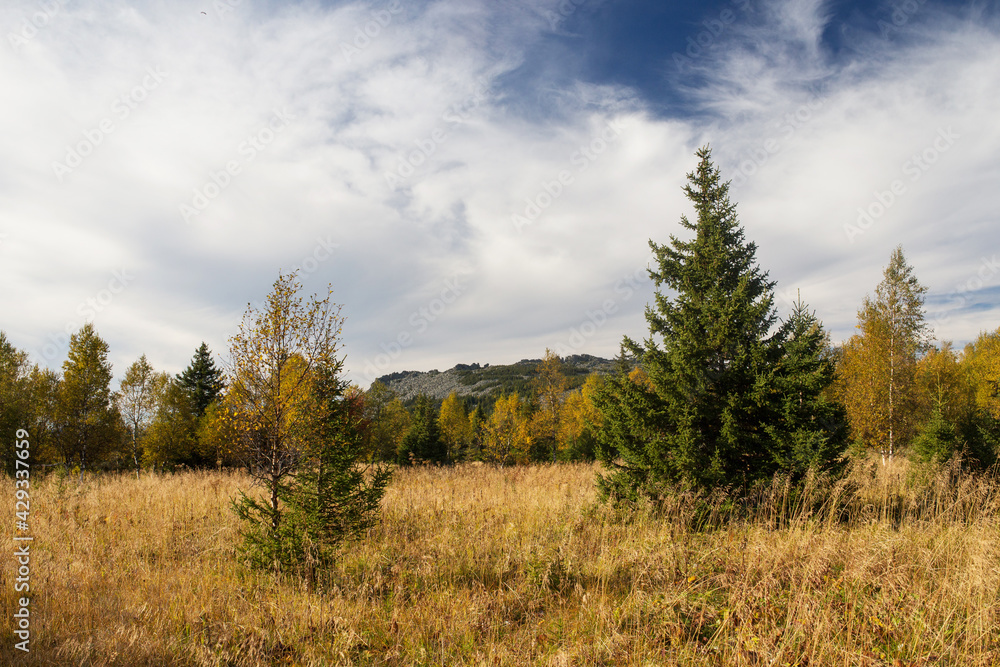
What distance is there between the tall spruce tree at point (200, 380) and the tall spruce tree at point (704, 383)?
34.2 meters

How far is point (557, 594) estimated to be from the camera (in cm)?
497

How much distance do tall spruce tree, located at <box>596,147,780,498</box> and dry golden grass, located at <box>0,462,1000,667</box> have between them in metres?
0.77

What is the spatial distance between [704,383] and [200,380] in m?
39.0

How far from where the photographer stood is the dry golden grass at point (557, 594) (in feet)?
11.9

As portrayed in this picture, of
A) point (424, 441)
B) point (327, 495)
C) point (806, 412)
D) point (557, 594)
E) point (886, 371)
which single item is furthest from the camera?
point (424, 441)

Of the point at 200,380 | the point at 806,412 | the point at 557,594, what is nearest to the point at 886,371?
the point at 806,412

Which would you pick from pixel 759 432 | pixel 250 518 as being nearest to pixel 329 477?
pixel 250 518

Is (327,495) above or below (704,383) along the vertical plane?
below

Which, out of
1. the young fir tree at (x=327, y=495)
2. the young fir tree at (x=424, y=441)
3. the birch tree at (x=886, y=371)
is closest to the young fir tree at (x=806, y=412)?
the young fir tree at (x=327, y=495)

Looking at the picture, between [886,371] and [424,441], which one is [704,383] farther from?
[424,441]

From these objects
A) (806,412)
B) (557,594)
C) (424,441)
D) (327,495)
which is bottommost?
(424,441)

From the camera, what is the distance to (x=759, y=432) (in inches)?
314

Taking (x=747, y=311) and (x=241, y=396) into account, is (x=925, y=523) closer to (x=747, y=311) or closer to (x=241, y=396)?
(x=747, y=311)

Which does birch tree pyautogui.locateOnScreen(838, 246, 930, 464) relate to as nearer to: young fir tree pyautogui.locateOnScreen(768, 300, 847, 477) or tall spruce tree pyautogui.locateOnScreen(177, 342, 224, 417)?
young fir tree pyautogui.locateOnScreen(768, 300, 847, 477)
